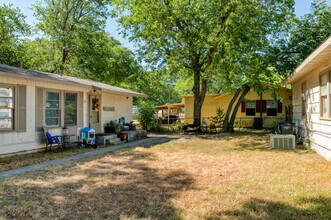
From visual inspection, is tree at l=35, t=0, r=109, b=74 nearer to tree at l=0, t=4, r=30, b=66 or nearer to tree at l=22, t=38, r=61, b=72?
tree at l=22, t=38, r=61, b=72

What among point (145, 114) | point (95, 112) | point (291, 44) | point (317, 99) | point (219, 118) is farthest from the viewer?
point (219, 118)

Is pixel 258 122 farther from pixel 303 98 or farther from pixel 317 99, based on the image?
pixel 317 99

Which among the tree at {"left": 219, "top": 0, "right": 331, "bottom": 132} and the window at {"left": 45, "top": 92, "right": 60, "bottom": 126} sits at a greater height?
the tree at {"left": 219, "top": 0, "right": 331, "bottom": 132}

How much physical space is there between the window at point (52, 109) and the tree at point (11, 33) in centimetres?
1470

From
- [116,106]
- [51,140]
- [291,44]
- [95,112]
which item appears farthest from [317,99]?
[291,44]

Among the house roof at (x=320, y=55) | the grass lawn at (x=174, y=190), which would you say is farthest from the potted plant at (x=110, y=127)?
the house roof at (x=320, y=55)

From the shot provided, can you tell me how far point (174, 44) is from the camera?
16359mm

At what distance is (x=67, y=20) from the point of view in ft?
75.0

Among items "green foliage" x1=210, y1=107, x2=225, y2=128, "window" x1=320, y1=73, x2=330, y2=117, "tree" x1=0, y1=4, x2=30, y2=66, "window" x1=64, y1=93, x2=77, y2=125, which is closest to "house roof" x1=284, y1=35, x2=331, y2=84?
"window" x1=320, y1=73, x2=330, y2=117

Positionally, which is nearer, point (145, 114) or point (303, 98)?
point (303, 98)

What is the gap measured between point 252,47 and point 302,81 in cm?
465

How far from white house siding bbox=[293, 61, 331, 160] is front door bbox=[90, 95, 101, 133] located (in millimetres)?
8738

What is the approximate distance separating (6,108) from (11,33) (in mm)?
18883

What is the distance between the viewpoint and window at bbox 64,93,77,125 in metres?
10.4
